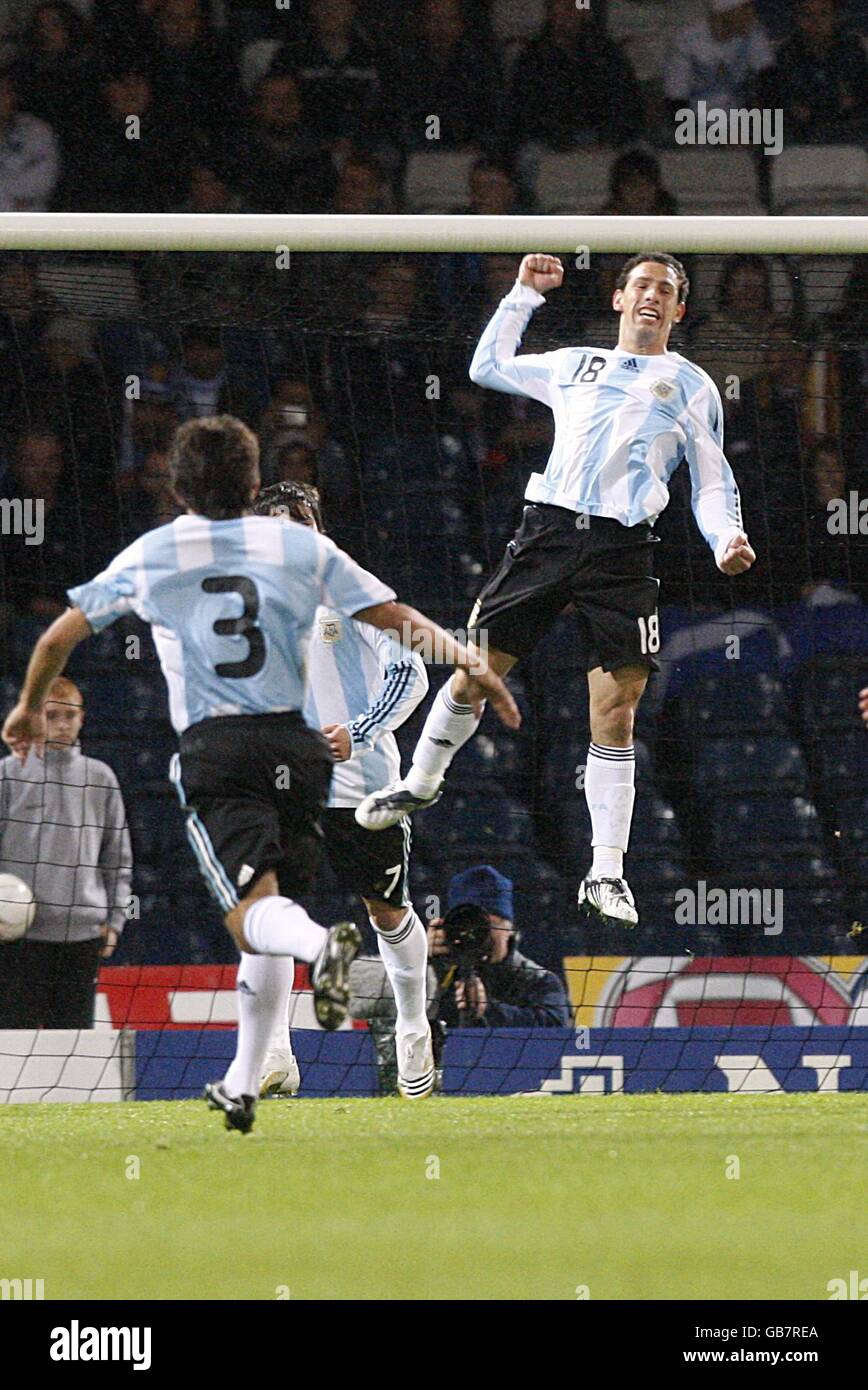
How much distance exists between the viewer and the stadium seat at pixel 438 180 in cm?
1120

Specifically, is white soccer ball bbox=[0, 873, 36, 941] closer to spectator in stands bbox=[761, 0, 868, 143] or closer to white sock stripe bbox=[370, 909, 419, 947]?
white sock stripe bbox=[370, 909, 419, 947]

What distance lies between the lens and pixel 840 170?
1141cm

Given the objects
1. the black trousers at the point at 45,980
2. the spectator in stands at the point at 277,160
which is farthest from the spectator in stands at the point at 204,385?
the black trousers at the point at 45,980

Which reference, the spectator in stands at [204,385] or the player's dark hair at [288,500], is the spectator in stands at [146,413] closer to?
the spectator in stands at [204,385]

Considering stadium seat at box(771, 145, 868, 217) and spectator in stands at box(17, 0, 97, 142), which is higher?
spectator in stands at box(17, 0, 97, 142)

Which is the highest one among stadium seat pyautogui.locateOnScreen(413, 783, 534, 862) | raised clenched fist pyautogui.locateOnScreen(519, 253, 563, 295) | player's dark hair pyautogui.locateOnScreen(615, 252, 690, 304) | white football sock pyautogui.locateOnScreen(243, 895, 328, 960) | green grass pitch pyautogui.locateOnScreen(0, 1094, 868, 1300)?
player's dark hair pyautogui.locateOnScreen(615, 252, 690, 304)

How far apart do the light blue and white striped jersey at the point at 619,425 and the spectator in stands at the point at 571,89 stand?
184 inches

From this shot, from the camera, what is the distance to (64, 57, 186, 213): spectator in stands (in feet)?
36.2

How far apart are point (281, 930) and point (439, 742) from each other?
1866 millimetres

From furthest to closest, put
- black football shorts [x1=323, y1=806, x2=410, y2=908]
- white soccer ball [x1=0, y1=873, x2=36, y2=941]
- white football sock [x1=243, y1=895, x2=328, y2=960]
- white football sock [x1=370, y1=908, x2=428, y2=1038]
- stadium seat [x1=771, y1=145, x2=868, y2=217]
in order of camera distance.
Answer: stadium seat [x1=771, y1=145, x2=868, y2=217], white soccer ball [x1=0, y1=873, x2=36, y2=941], white football sock [x1=370, y1=908, x2=428, y2=1038], black football shorts [x1=323, y1=806, x2=410, y2=908], white football sock [x1=243, y1=895, x2=328, y2=960]

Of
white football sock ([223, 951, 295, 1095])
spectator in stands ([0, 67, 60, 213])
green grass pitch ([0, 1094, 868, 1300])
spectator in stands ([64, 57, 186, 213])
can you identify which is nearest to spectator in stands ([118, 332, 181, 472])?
spectator in stands ([64, 57, 186, 213])

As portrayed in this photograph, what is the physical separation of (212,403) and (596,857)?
4.17 metres

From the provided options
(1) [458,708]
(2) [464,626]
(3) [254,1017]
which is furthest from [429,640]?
(2) [464,626]

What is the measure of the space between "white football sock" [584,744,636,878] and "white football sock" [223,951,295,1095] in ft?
6.21
